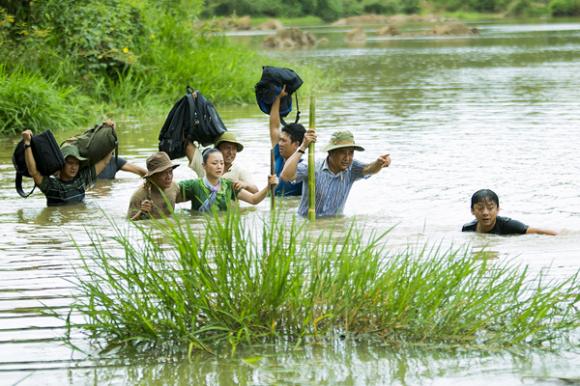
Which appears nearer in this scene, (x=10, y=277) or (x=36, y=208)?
(x=10, y=277)

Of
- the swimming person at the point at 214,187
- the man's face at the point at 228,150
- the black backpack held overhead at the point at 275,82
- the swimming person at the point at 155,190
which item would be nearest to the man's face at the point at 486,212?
the swimming person at the point at 214,187

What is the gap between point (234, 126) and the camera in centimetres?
1853

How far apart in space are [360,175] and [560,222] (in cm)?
185

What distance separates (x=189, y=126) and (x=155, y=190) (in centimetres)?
147

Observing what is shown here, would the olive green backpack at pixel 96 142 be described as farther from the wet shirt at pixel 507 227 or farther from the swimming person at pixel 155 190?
the wet shirt at pixel 507 227

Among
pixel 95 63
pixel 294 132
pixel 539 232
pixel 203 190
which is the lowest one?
pixel 539 232

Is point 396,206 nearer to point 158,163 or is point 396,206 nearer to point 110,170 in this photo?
point 158,163

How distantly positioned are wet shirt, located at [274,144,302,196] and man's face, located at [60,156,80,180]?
6.25 feet

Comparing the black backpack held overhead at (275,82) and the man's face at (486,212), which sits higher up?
the black backpack held overhead at (275,82)

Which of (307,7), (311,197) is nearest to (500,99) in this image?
(311,197)

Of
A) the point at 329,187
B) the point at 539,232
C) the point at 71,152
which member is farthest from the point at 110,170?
the point at 539,232

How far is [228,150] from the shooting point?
36.8 ft

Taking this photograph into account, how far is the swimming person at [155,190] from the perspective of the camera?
10045 millimetres

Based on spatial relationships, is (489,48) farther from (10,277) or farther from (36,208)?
(10,277)
